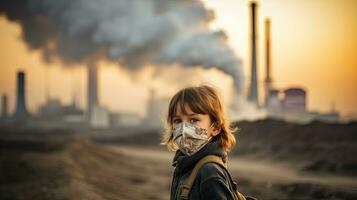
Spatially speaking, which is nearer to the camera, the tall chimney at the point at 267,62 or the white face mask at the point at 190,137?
the white face mask at the point at 190,137

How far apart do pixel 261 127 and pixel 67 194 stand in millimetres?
22739

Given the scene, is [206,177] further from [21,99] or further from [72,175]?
[21,99]

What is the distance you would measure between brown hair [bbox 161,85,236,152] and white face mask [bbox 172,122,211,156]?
75mm

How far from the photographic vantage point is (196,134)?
2.31 m

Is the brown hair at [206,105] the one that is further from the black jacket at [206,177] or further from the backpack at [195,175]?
the backpack at [195,175]

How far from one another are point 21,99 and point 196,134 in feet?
178

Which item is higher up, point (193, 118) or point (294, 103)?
point (193, 118)

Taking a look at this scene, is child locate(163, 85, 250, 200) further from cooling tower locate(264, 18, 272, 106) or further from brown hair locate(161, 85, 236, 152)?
cooling tower locate(264, 18, 272, 106)

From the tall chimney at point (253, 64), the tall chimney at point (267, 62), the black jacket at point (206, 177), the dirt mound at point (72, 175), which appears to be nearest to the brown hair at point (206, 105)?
the black jacket at point (206, 177)

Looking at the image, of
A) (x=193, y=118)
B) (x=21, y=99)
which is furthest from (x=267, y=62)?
(x=193, y=118)

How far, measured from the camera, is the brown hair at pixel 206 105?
2.33 metres

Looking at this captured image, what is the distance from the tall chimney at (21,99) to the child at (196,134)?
52.5m

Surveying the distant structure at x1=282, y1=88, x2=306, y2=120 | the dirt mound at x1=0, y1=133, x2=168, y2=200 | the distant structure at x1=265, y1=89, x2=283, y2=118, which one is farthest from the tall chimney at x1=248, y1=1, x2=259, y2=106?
the dirt mound at x1=0, y1=133, x2=168, y2=200

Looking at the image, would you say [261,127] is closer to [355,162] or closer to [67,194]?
[355,162]
